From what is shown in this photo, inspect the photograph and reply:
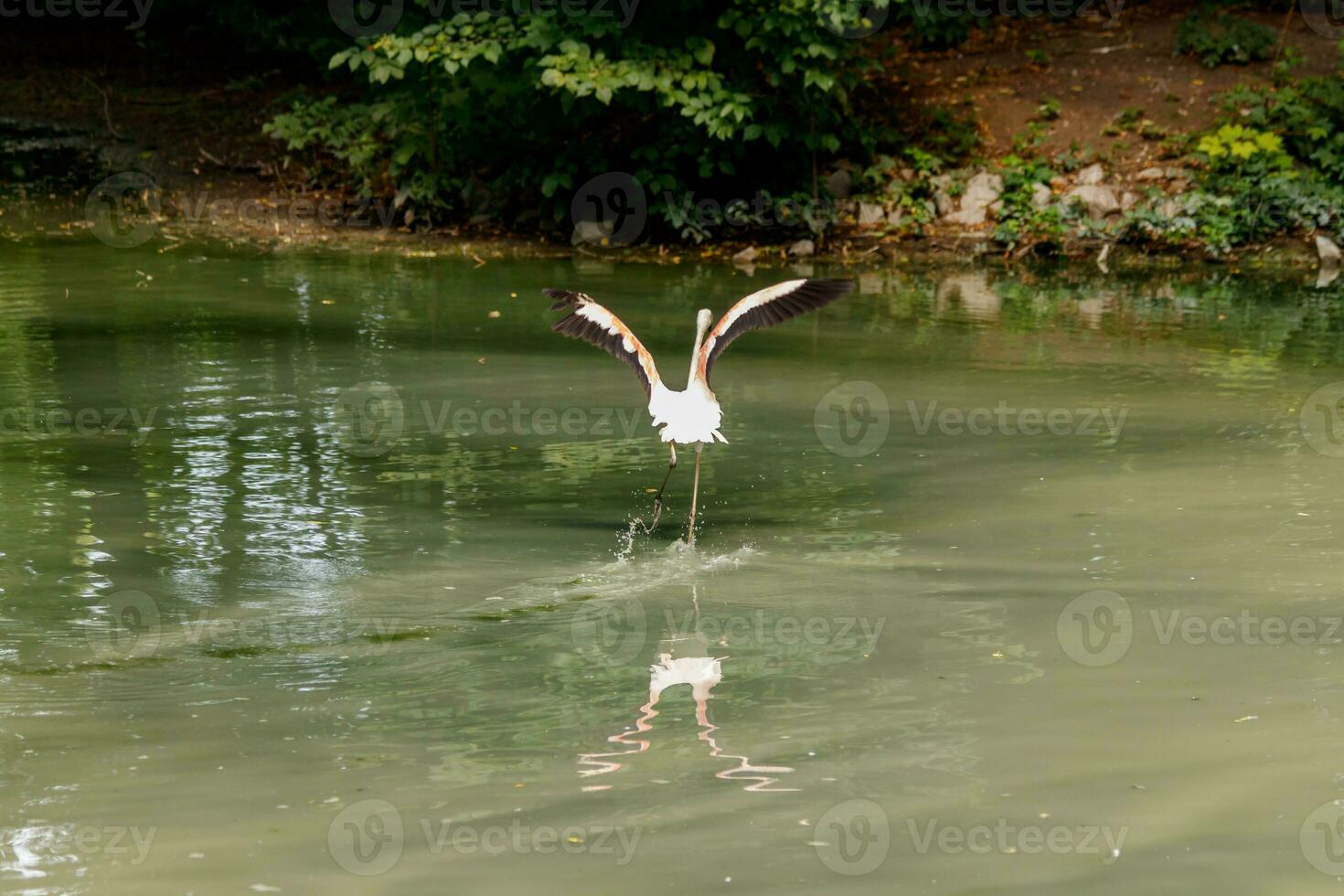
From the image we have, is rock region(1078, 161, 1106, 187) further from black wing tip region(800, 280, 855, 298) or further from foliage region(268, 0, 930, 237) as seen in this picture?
black wing tip region(800, 280, 855, 298)

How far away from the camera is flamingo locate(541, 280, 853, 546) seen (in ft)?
22.4

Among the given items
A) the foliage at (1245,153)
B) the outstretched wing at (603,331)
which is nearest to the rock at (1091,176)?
the foliage at (1245,153)

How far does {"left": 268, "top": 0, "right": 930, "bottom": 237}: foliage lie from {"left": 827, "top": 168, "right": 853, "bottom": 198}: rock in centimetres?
26

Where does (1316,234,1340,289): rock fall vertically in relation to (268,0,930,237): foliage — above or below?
below

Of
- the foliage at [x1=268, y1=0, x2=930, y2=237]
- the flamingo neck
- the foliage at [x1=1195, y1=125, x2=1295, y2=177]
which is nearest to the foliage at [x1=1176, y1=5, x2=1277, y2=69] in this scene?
the foliage at [x1=1195, y1=125, x2=1295, y2=177]

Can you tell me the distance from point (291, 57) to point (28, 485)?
16963 mm

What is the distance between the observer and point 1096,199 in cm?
1666

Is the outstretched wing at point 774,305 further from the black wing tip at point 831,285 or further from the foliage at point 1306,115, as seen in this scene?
the foliage at point 1306,115

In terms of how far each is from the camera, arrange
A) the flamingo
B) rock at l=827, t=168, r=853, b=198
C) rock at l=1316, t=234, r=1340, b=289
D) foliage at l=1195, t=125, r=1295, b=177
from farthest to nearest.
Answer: rock at l=827, t=168, r=853, b=198
foliage at l=1195, t=125, r=1295, b=177
rock at l=1316, t=234, r=1340, b=289
the flamingo

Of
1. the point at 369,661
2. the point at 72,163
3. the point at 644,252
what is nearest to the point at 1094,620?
the point at 369,661

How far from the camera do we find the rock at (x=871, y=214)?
17.1 m

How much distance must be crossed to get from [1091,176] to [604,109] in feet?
18.0

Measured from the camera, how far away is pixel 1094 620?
5883 millimetres

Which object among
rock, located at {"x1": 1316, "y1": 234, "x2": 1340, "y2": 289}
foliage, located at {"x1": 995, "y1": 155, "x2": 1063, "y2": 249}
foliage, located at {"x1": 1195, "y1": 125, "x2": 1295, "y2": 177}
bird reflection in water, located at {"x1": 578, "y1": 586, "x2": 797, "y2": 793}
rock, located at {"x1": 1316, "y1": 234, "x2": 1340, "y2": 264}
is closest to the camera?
bird reflection in water, located at {"x1": 578, "y1": 586, "x2": 797, "y2": 793}
